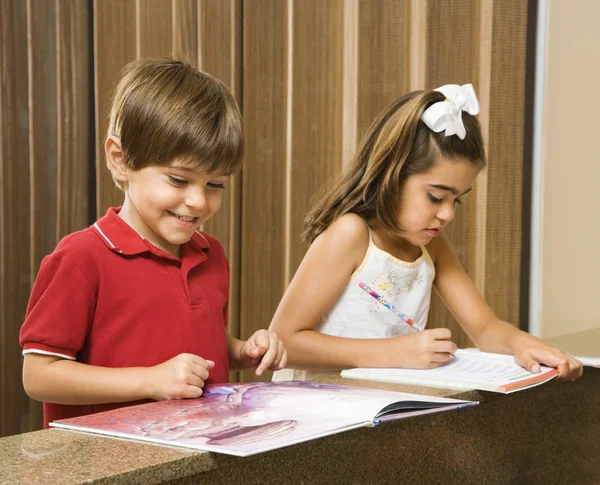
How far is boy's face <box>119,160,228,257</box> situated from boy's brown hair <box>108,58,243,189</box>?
1 cm

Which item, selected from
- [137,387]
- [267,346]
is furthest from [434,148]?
[137,387]

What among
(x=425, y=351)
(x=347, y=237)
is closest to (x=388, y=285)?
(x=347, y=237)

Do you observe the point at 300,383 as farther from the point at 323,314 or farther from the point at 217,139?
the point at 323,314

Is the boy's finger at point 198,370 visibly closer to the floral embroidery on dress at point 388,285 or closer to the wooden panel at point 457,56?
the floral embroidery on dress at point 388,285

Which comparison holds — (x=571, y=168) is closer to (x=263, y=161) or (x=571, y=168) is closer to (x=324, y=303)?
(x=263, y=161)

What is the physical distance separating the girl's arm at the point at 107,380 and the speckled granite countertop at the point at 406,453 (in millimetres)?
217

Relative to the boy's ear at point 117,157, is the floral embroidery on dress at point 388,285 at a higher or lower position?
lower

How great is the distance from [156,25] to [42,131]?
21.4 inches

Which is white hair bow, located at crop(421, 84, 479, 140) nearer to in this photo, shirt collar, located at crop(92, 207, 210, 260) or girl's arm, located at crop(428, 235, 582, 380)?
girl's arm, located at crop(428, 235, 582, 380)

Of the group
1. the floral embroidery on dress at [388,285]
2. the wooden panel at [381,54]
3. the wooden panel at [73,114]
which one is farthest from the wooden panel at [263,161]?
the floral embroidery on dress at [388,285]

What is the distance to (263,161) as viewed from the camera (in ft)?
8.71

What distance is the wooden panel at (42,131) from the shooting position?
2.78 metres

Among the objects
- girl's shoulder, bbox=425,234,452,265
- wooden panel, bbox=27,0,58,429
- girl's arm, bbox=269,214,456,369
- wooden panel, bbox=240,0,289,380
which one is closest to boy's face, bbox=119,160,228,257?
girl's arm, bbox=269,214,456,369

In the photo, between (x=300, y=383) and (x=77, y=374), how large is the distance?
0.31 m
